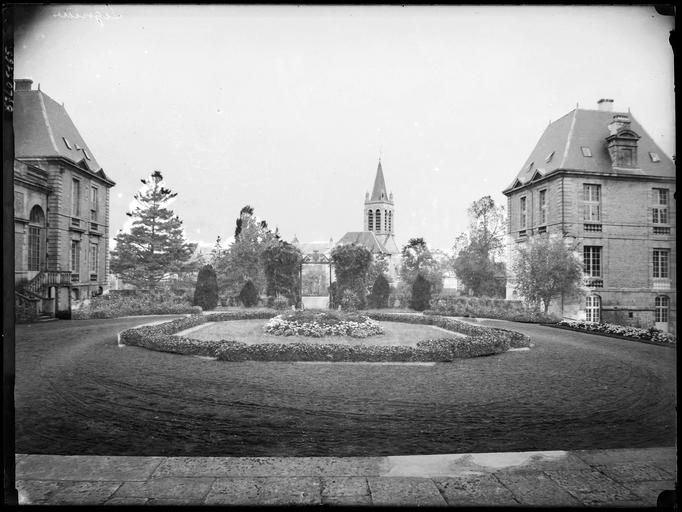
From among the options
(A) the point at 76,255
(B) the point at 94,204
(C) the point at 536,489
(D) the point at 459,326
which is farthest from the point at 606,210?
(A) the point at 76,255

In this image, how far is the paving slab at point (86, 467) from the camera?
3.55 meters

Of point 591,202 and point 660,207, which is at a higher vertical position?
point 591,202

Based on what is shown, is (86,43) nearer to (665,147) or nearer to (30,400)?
(30,400)

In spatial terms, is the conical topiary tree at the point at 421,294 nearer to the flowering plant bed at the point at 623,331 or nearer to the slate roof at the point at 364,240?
the slate roof at the point at 364,240

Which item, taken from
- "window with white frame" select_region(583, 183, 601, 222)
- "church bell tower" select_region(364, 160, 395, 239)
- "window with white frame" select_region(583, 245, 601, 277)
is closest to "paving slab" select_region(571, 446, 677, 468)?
"window with white frame" select_region(583, 245, 601, 277)

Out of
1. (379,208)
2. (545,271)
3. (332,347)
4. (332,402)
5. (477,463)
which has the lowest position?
(477,463)

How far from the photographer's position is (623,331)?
4.57 m

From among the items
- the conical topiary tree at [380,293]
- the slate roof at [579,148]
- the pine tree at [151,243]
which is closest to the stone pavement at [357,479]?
the pine tree at [151,243]

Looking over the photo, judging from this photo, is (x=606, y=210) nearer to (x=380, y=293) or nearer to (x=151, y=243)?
(x=380, y=293)

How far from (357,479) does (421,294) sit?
8.91 ft

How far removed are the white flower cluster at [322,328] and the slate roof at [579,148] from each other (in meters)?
2.53

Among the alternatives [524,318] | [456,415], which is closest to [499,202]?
[524,318]

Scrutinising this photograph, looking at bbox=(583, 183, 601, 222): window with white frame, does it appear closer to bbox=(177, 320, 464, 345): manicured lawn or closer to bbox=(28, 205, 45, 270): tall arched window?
bbox=(177, 320, 464, 345): manicured lawn

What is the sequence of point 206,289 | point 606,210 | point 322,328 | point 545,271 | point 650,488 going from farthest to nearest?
point 322,328, point 206,289, point 545,271, point 606,210, point 650,488
